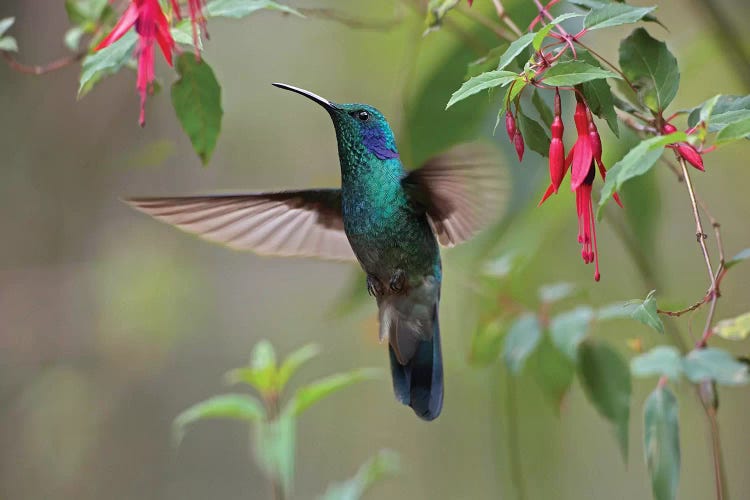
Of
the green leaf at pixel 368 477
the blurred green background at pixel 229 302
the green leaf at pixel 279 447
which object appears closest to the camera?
the green leaf at pixel 279 447

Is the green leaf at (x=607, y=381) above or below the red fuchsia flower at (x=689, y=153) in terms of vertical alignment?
below

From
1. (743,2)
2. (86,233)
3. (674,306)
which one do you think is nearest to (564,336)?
(674,306)

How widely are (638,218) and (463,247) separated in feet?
1.10

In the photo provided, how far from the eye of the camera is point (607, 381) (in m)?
1.13

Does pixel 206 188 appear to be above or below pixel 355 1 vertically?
below

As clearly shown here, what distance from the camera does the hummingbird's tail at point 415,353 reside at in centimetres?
99

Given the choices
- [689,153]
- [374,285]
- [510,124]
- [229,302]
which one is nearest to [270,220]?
[374,285]

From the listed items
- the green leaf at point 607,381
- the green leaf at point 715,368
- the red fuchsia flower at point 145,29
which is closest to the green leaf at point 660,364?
the green leaf at point 715,368

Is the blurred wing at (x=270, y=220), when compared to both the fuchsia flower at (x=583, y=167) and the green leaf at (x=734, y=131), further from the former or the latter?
the green leaf at (x=734, y=131)

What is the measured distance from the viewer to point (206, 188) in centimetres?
279

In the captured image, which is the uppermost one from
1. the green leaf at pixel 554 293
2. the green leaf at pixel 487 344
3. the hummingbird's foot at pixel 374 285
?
the hummingbird's foot at pixel 374 285

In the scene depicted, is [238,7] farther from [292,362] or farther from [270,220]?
[292,362]

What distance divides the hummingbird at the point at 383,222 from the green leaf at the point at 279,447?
191mm

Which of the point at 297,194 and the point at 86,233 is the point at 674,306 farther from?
the point at 86,233
